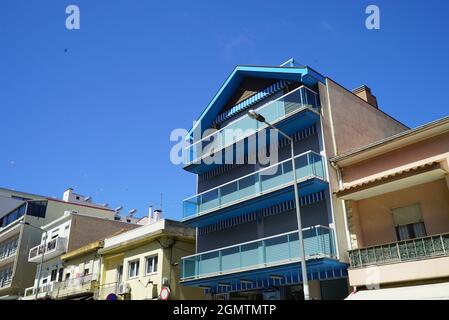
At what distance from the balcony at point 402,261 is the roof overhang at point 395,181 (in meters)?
2.21

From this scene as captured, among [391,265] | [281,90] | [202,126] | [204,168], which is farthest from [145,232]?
[391,265]

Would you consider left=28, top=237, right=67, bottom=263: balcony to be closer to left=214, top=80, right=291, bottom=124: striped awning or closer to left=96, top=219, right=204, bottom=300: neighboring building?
left=96, top=219, right=204, bottom=300: neighboring building

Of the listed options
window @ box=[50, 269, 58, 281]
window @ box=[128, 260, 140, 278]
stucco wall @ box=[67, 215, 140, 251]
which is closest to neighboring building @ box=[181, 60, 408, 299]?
window @ box=[128, 260, 140, 278]

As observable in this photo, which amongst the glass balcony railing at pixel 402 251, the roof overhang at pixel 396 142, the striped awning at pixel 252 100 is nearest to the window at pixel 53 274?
the striped awning at pixel 252 100

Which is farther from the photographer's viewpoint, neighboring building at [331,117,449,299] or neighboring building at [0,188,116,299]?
neighboring building at [0,188,116,299]

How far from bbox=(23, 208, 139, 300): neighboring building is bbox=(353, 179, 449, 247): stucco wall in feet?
68.9

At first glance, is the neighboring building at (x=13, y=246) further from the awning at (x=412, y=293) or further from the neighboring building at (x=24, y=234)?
the awning at (x=412, y=293)

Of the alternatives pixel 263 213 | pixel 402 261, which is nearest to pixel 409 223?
pixel 402 261

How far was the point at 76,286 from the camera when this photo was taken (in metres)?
31.3

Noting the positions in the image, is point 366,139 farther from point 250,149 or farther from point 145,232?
point 145,232

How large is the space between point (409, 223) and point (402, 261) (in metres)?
2.04

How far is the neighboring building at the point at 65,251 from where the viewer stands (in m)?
32.8

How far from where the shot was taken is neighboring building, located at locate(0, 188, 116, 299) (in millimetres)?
43688
